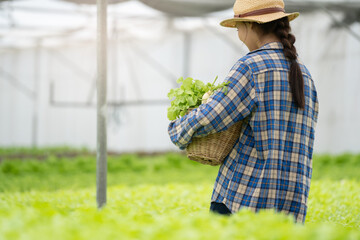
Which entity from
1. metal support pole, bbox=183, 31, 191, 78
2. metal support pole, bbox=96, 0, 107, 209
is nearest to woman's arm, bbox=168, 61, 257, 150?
metal support pole, bbox=96, 0, 107, 209

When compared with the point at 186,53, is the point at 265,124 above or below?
above

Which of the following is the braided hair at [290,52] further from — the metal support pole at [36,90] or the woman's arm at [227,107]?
the metal support pole at [36,90]

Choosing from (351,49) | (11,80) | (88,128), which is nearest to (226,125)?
(351,49)

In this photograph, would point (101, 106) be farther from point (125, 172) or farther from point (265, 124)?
point (125, 172)

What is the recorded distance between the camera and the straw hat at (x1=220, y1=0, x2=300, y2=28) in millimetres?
2340

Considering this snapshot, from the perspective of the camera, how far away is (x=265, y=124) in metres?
2.25

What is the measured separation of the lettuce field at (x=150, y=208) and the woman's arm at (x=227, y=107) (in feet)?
1.39

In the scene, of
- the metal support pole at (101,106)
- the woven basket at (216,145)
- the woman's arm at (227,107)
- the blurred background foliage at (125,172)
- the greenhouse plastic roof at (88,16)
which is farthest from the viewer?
the greenhouse plastic roof at (88,16)

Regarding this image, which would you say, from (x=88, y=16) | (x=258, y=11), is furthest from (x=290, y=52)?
(x=88, y=16)

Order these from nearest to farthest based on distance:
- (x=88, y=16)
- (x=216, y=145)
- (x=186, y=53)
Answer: (x=216, y=145)
(x=88, y=16)
(x=186, y=53)

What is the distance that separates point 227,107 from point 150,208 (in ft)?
5.24

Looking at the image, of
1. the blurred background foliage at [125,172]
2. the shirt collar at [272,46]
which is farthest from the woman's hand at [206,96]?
the blurred background foliage at [125,172]

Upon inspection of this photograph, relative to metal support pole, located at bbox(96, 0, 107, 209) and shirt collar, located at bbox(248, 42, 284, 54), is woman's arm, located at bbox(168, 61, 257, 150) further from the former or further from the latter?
metal support pole, located at bbox(96, 0, 107, 209)

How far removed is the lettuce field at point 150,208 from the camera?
1.55 metres
